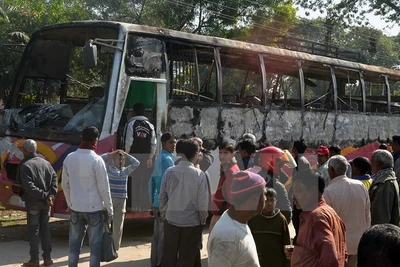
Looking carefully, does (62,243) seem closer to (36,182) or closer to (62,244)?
(62,244)

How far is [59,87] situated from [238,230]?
7518mm

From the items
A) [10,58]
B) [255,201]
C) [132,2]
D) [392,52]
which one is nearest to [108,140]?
[255,201]

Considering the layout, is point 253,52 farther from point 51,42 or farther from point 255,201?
point 255,201

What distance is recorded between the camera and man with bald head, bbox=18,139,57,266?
710cm

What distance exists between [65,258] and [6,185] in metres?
1.69

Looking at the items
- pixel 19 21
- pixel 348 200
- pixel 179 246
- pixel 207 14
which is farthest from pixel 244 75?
pixel 207 14

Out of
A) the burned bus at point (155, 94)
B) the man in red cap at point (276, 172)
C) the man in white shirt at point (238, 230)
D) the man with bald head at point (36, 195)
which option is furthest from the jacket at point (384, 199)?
the man with bald head at point (36, 195)

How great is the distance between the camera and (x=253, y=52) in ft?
34.4

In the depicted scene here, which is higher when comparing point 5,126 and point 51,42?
point 51,42

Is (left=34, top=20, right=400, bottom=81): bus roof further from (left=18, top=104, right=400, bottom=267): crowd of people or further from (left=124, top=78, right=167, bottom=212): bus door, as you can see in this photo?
(left=18, top=104, right=400, bottom=267): crowd of people

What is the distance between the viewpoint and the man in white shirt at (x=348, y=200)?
516 cm

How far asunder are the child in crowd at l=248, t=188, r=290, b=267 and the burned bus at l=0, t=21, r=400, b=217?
3.85 m

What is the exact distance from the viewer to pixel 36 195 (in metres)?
7.08

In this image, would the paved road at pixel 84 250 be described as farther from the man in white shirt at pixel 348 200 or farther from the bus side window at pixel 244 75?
the man in white shirt at pixel 348 200
